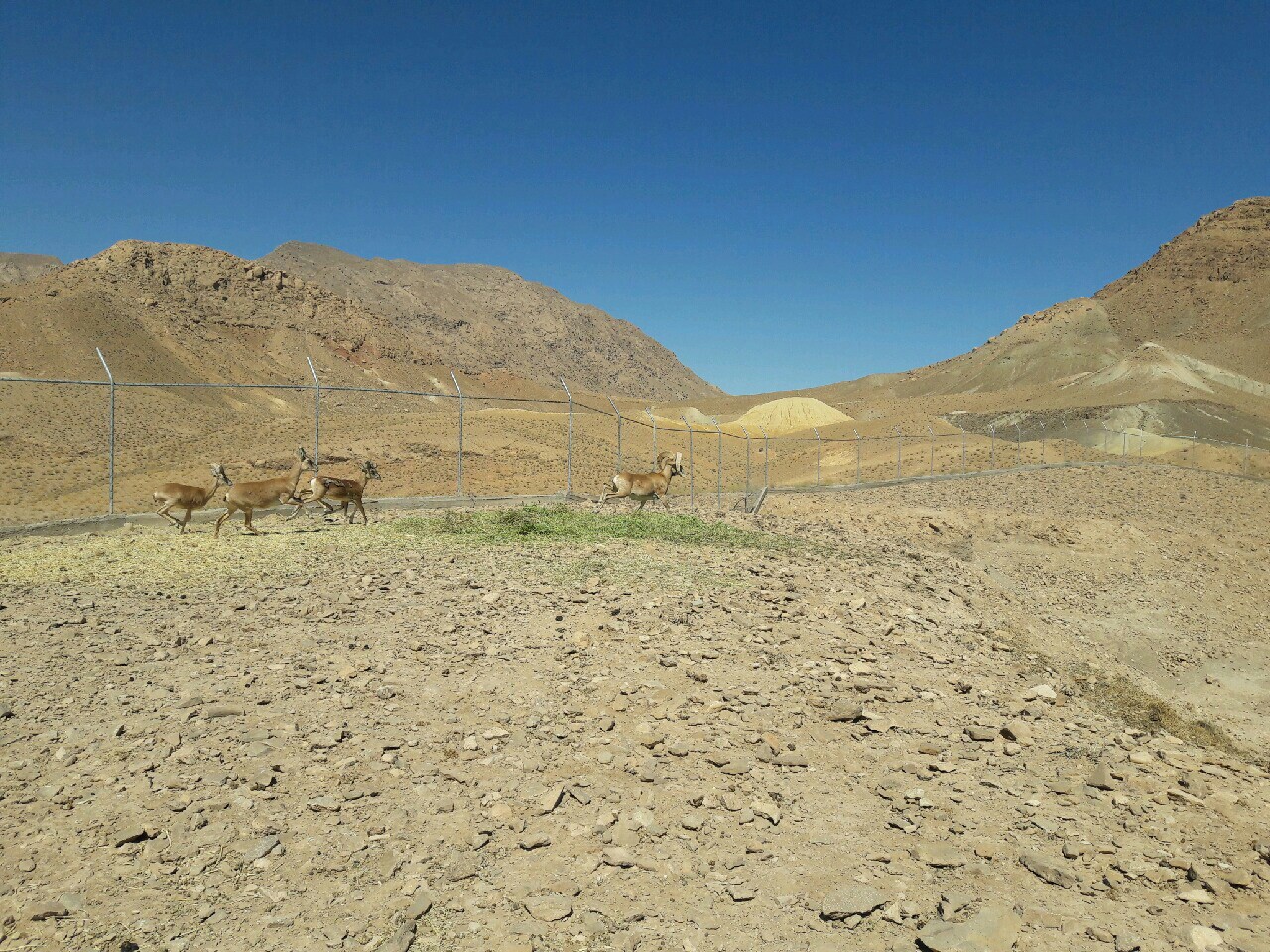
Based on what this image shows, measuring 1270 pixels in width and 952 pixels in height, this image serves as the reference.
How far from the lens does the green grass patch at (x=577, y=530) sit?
14.0 metres

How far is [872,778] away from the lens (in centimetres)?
641

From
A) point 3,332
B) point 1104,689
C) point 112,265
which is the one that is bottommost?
point 1104,689

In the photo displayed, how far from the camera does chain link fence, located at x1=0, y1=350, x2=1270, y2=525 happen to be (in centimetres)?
2384

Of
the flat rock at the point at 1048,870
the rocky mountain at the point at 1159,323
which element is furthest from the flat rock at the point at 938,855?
the rocky mountain at the point at 1159,323

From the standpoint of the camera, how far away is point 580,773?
6.27m

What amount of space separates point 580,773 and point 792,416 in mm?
63619

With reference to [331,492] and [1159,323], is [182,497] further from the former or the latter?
[1159,323]

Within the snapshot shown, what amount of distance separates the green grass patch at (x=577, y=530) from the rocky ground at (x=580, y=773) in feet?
7.25

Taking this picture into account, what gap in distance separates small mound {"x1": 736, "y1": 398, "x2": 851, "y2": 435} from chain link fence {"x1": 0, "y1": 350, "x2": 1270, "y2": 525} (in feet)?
39.7

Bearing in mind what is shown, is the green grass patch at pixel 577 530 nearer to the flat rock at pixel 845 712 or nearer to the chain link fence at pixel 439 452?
the chain link fence at pixel 439 452

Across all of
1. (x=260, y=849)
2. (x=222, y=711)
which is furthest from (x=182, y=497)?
(x=260, y=849)

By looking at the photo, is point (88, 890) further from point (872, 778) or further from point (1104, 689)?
point (1104, 689)

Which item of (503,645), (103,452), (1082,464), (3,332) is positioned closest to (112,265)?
(3,332)

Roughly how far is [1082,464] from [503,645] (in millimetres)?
37593
